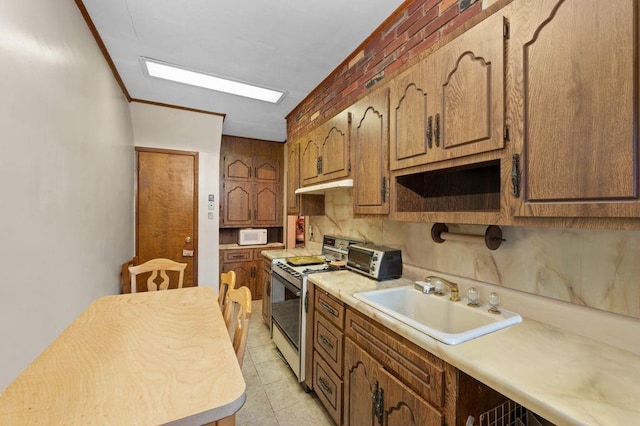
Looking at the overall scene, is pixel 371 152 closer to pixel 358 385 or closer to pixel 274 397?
pixel 358 385

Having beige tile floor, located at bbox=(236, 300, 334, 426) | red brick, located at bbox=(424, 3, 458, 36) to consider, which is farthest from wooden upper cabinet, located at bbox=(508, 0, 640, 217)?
beige tile floor, located at bbox=(236, 300, 334, 426)

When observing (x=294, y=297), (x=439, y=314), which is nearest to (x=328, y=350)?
(x=294, y=297)

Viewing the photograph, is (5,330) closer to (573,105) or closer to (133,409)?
(133,409)

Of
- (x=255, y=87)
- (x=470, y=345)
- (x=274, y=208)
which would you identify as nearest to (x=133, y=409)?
(x=470, y=345)

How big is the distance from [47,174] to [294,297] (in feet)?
5.58

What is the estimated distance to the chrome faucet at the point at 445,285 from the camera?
138cm

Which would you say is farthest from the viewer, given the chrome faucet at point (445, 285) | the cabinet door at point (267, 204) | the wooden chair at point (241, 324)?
the cabinet door at point (267, 204)

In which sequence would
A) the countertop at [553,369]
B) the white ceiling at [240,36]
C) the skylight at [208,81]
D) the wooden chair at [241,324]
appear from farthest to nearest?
the skylight at [208,81] → the white ceiling at [240,36] → the wooden chair at [241,324] → the countertop at [553,369]

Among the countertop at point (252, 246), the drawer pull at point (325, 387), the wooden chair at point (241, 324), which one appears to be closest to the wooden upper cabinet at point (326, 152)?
the wooden chair at point (241, 324)

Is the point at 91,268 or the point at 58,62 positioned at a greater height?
the point at 58,62

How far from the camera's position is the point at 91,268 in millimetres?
1863

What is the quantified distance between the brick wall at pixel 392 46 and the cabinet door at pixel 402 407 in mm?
1667

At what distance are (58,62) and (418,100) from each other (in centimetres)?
191

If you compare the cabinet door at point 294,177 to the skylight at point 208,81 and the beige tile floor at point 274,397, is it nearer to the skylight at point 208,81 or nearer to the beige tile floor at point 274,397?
the skylight at point 208,81
